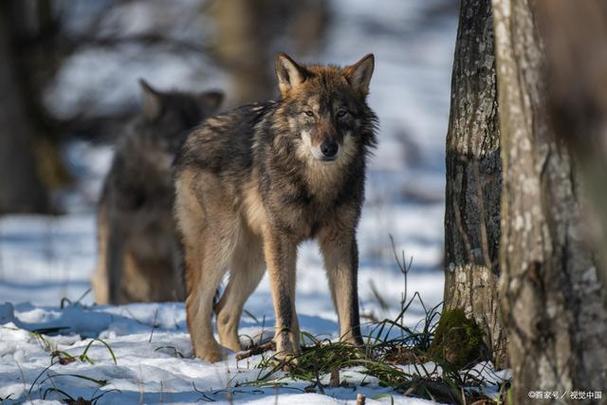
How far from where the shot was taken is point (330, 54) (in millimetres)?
25859

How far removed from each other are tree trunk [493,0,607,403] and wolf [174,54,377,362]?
195 cm

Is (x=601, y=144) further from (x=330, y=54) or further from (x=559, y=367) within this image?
(x=330, y=54)

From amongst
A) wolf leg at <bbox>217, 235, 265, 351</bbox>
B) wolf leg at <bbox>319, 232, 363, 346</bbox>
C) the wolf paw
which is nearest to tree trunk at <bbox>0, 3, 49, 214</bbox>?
wolf leg at <bbox>217, 235, 265, 351</bbox>

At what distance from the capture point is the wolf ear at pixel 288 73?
631 centimetres

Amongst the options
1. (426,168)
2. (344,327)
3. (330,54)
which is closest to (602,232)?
(344,327)

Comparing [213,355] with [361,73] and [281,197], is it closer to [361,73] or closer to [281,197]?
[281,197]

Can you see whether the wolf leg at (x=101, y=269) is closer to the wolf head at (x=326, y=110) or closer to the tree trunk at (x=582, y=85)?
the wolf head at (x=326, y=110)

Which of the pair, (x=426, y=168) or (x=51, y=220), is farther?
(x=426, y=168)

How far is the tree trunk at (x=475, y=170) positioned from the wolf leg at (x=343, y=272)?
812 millimetres

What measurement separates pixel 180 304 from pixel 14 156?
351 inches

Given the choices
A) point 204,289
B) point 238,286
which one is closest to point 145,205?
point 238,286

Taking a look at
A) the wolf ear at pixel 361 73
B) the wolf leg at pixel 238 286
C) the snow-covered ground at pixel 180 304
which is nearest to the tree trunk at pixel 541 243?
the snow-covered ground at pixel 180 304

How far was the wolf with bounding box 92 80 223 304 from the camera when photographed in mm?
10422

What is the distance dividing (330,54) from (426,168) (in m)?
8.06
